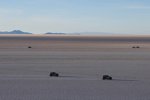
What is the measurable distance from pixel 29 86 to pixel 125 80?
428 centimetres

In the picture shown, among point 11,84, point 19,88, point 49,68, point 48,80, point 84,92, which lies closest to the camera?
point 84,92

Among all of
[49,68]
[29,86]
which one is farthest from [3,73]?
[29,86]

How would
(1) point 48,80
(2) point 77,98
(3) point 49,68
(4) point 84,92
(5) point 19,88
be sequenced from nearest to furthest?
(2) point 77,98 → (4) point 84,92 → (5) point 19,88 → (1) point 48,80 → (3) point 49,68

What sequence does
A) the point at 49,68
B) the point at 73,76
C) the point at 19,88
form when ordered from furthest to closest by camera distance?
the point at 49,68 < the point at 73,76 < the point at 19,88

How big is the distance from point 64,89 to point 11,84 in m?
2.44

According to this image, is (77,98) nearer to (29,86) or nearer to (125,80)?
(29,86)

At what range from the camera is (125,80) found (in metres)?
18.6

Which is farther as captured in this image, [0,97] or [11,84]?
[11,84]

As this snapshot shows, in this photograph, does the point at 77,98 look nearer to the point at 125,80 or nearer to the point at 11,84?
the point at 11,84

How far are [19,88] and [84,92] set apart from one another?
244 centimetres

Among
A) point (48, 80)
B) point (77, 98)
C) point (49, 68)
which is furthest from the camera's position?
point (49, 68)

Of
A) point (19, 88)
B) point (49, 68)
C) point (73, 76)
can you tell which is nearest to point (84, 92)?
point (19, 88)

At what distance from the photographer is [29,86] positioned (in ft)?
54.1

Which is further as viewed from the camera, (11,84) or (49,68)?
(49,68)
